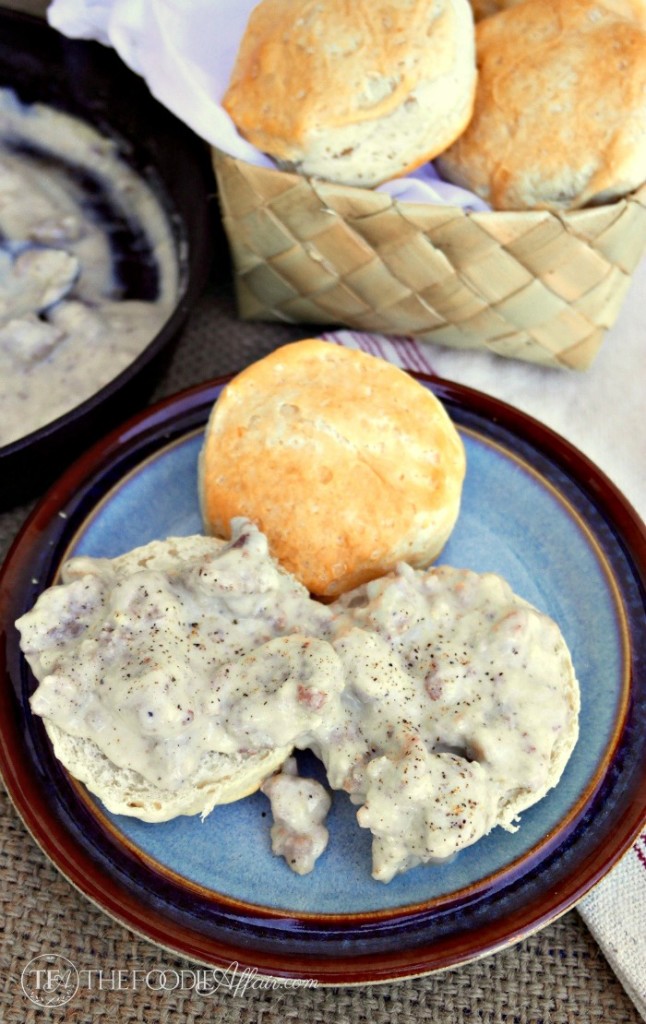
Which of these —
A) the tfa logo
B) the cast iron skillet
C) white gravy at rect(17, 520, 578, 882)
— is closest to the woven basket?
the cast iron skillet

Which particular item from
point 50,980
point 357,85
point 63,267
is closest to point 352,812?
point 50,980

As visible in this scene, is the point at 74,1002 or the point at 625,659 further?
the point at 625,659

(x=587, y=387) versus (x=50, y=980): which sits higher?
(x=587, y=387)

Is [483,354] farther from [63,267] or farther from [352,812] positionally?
[352,812]

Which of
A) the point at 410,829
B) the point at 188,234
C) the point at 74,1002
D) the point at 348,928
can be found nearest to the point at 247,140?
the point at 188,234

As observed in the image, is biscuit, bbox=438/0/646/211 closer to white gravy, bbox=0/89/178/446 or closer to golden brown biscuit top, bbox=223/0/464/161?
golden brown biscuit top, bbox=223/0/464/161

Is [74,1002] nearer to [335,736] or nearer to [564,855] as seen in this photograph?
[335,736]

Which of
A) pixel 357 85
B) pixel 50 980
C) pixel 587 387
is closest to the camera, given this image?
pixel 50 980
